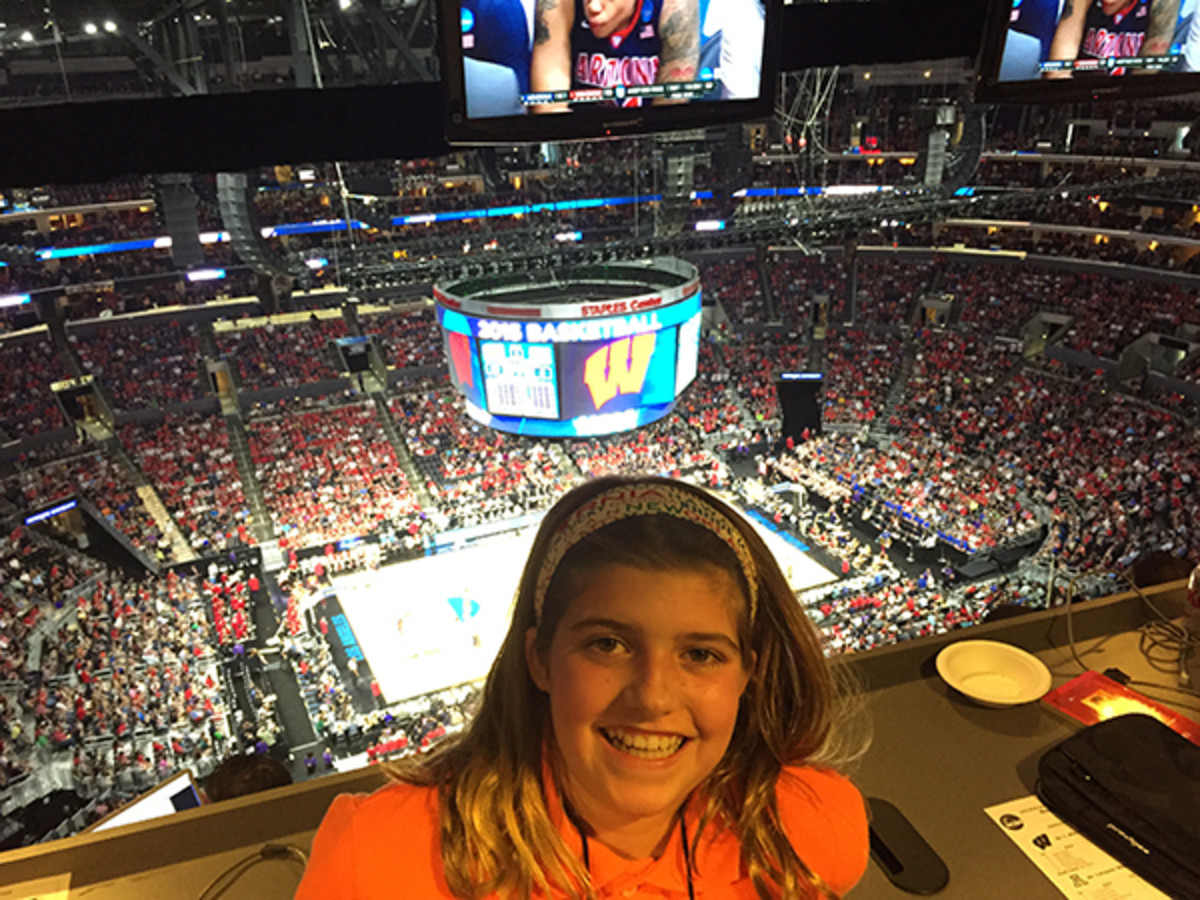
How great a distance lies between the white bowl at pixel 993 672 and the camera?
2.22m

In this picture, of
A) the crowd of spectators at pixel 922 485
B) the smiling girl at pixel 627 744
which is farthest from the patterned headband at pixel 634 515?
the crowd of spectators at pixel 922 485

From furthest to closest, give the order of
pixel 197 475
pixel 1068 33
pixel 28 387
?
pixel 28 387, pixel 197 475, pixel 1068 33

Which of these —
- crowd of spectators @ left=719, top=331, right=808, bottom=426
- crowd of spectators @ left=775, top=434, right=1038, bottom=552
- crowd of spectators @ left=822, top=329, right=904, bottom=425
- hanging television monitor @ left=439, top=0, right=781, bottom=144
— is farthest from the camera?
crowd of spectators @ left=719, top=331, right=808, bottom=426

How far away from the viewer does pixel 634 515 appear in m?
1.23

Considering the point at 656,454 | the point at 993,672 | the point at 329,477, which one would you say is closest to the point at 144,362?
the point at 329,477

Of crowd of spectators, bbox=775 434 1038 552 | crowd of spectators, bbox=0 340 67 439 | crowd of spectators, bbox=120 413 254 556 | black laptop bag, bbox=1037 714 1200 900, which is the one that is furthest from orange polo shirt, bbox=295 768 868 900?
crowd of spectators, bbox=0 340 67 439

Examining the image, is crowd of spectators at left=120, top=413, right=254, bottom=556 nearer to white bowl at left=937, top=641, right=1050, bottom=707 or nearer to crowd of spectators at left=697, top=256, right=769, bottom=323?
crowd of spectators at left=697, top=256, right=769, bottom=323

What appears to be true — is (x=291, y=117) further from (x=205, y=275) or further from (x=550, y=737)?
(x=205, y=275)

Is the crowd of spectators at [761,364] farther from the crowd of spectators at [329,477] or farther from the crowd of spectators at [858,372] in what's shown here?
the crowd of spectators at [329,477]

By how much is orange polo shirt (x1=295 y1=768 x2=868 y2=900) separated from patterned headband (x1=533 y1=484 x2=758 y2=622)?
1.30 feet

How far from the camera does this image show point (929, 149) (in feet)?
44.5

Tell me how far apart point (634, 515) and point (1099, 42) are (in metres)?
4.76

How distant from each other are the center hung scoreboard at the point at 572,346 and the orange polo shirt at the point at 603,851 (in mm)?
9159

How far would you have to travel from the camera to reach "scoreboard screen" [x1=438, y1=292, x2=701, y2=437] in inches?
418
